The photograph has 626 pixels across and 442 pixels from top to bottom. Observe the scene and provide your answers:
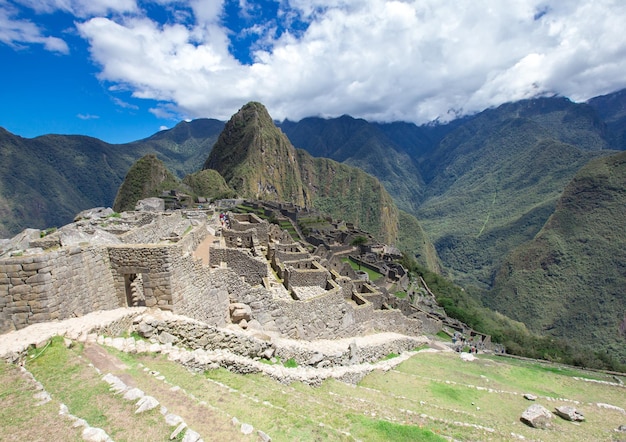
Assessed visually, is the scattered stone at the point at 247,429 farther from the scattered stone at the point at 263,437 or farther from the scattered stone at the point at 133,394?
the scattered stone at the point at 133,394

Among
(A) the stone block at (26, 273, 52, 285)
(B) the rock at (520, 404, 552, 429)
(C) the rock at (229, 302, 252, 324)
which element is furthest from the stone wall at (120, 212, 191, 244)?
(B) the rock at (520, 404, 552, 429)

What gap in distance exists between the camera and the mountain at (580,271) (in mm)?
101750

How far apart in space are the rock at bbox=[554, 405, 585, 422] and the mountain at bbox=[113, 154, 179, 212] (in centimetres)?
10705

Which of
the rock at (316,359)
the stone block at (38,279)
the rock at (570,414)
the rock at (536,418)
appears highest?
the stone block at (38,279)

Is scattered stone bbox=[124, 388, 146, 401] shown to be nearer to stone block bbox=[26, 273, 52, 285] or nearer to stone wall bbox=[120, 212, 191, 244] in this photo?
stone block bbox=[26, 273, 52, 285]

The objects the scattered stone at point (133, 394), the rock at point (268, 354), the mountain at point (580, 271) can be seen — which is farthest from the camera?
the mountain at point (580, 271)

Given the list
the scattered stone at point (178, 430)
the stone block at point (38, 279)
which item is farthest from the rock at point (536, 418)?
the stone block at point (38, 279)

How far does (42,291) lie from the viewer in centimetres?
798

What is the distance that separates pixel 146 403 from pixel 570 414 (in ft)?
65.7

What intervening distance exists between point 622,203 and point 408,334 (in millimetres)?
187527

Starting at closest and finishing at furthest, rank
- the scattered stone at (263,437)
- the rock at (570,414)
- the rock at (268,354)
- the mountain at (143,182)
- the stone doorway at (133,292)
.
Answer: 1. the scattered stone at (263,437)
2. the stone doorway at (133,292)
3. the rock at (268,354)
4. the rock at (570,414)
5. the mountain at (143,182)

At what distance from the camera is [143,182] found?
112 m

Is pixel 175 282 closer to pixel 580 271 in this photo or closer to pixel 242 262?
pixel 242 262

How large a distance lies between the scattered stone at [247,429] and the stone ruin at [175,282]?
5184 mm
